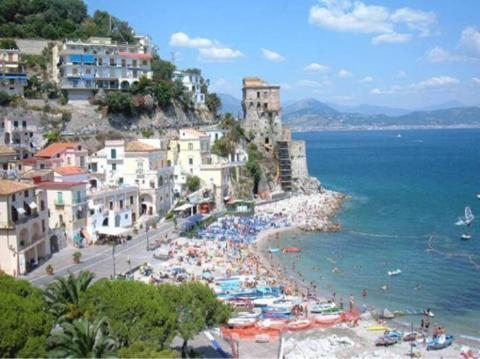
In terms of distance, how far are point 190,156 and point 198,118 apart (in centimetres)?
1597

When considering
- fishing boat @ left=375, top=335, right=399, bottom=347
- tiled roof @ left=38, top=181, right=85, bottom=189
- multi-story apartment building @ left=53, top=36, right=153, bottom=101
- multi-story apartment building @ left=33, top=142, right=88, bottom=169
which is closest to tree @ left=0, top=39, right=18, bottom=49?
multi-story apartment building @ left=53, top=36, right=153, bottom=101

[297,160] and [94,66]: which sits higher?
[94,66]

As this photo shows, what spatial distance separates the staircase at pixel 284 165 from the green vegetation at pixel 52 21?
2589 cm

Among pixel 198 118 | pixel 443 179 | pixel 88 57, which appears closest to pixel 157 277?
pixel 88 57

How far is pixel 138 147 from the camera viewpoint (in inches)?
2270

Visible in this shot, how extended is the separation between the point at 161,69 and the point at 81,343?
210 feet

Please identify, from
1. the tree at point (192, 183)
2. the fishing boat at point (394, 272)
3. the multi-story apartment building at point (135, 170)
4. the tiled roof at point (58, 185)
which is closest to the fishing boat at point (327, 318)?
the fishing boat at point (394, 272)

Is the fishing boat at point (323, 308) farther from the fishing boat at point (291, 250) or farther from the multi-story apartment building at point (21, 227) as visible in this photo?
the multi-story apartment building at point (21, 227)

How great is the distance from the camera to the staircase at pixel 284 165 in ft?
270

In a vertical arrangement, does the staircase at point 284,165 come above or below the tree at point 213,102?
below

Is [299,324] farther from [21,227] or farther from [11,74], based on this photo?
[11,74]

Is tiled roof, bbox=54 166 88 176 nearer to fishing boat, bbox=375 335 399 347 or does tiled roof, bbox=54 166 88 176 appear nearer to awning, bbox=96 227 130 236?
awning, bbox=96 227 130 236

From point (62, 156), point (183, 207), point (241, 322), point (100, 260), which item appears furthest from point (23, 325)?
point (183, 207)

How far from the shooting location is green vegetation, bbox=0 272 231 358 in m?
20.8
